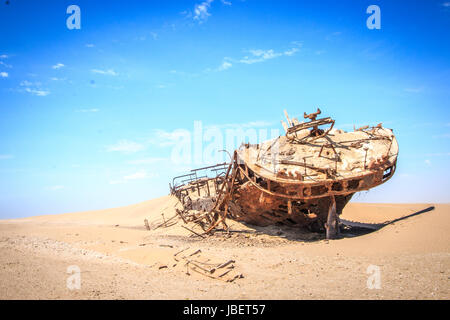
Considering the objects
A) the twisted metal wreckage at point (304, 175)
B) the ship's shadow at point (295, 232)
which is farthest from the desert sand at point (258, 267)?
the twisted metal wreckage at point (304, 175)

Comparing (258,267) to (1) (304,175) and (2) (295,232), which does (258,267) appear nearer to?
(1) (304,175)

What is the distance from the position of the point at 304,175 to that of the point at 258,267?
3100mm

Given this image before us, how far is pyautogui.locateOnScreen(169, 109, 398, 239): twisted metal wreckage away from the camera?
8.29 metres

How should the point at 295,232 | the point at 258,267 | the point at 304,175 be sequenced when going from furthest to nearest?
the point at 295,232 < the point at 304,175 < the point at 258,267

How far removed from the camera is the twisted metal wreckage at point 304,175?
27.2 feet

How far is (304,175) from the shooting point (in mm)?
8414

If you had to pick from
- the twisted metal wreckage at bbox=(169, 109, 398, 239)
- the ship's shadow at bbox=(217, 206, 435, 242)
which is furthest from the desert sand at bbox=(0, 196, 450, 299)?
the twisted metal wreckage at bbox=(169, 109, 398, 239)

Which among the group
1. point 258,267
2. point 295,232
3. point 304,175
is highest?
point 304,175

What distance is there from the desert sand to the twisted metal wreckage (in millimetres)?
1012

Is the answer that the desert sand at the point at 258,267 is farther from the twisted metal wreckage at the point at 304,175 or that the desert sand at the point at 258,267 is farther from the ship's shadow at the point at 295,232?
the twisted metal wreckage at the point at 304,175

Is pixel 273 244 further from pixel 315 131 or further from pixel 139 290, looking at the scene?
pixel 139 290

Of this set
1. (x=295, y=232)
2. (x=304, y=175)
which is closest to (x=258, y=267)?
(x=304, y=175)

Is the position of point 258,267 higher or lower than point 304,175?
lower

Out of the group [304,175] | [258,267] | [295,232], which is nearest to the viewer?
[258,267]
